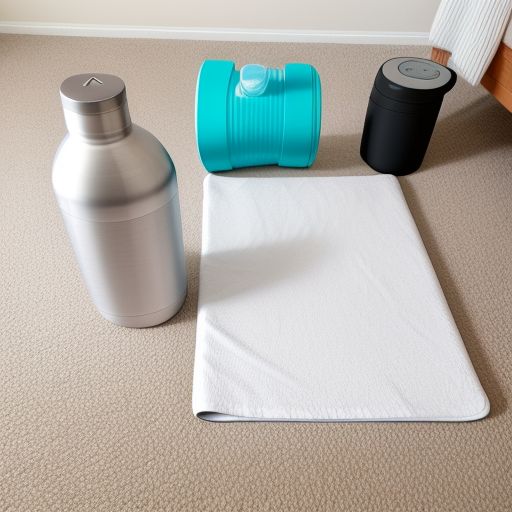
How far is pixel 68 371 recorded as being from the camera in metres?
1.01

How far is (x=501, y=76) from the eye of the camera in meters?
1.46

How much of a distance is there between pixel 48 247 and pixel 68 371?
14.6 inches

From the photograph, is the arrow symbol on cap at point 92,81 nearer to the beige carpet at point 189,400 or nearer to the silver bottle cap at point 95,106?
the silver bottle cap at point 95,106

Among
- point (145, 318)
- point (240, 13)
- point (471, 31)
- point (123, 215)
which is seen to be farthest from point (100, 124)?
point (240, 13)

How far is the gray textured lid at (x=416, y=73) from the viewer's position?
1330 mm

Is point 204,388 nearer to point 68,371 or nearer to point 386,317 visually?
point 68,371

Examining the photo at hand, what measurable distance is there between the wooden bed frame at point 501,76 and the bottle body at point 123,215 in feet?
3.40

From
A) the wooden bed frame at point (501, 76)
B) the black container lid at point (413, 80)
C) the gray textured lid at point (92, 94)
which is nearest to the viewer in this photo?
the gray textured lid at point (92, 94)

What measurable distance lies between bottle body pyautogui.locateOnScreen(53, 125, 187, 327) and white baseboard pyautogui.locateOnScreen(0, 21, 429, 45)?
55.3 inches

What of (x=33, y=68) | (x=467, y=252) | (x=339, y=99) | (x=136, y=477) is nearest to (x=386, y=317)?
(x=467, y=252)

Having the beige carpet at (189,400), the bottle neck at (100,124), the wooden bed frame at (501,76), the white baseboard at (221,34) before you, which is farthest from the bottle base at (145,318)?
the white baseboard at (221,34)

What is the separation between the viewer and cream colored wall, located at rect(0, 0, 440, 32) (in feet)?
6.67

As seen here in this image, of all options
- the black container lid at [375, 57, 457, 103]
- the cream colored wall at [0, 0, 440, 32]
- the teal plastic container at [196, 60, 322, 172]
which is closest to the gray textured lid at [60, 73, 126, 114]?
the teal plastic container at [196, 60, 322, 172]

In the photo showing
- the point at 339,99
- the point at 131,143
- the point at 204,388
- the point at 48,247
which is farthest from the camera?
the point at 339,99
